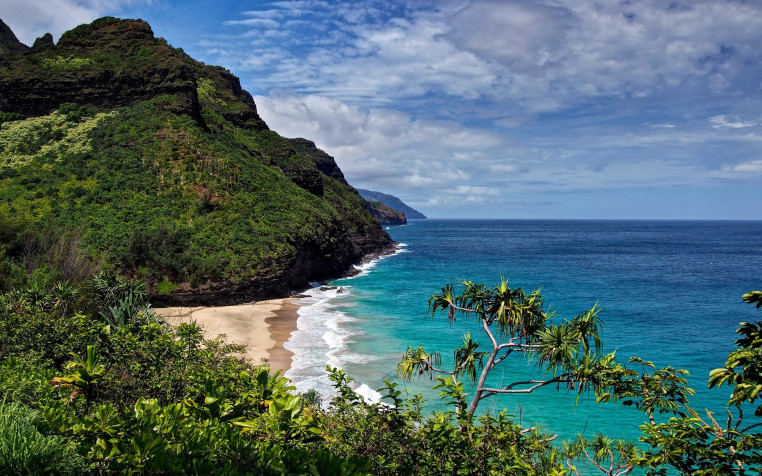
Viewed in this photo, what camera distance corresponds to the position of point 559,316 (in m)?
26.7

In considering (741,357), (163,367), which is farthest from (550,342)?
(163,367)

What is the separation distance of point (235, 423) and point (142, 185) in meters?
47.5

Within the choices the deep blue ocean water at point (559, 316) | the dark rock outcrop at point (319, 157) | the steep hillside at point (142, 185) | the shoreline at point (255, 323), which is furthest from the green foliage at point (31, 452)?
the dark rock outcrop at point (319, 157)

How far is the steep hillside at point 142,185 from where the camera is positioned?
37.4 meters

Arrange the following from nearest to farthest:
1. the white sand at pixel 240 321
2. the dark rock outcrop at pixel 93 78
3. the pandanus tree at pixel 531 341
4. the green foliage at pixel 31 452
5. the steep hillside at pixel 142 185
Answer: the green foliage at pixel 31 452, the pandanus tree at pixel 531 341, the white sand at pixel 240 321, the steep hillside at pixel 142 185, the dark rock outcrop at pixel 93 78

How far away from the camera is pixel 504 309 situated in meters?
10.2

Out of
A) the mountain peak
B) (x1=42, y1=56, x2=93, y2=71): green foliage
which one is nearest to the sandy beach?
(x1=42, y1=56, x2=93, y2=71): green foliage

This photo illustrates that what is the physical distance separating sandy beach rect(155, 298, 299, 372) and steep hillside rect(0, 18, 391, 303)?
221 centimetres

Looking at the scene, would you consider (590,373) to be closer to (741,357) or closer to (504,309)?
(504,309)

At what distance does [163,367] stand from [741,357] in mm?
9903

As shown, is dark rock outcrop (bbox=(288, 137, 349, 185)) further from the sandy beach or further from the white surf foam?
the sandy beach

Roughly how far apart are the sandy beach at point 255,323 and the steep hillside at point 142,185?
2.21 meters

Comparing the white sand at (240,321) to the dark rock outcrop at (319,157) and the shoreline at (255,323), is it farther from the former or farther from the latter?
the dark rock outcrop at (319,157)

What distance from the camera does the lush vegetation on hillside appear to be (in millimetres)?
4402
